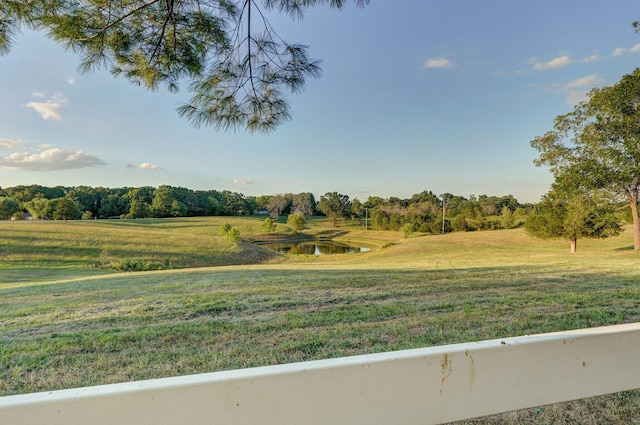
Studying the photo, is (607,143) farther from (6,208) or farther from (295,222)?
(6,208)

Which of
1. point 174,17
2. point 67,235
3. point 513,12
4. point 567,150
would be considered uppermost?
point 513,12

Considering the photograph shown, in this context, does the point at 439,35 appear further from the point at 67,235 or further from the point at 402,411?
the point at 67,235

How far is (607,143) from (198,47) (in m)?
17.2

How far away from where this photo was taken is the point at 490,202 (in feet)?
172

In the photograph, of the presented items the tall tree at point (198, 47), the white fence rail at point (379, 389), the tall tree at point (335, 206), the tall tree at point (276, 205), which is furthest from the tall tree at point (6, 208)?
the white fence rail at point (379, 389)

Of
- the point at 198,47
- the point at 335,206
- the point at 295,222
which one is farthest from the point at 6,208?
the point at 198,47

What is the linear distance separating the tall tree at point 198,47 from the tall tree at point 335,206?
55.8m

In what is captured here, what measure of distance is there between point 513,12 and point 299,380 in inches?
425

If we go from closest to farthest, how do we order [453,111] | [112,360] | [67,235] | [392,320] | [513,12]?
[112,360], [392,320], [513,12], [453,111], [67,235]

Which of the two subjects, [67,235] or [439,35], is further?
[67,235]

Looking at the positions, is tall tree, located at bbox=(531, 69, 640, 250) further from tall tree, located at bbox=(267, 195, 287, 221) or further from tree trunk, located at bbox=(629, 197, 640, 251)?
tall tree, located at bbox=(267, 195, 287, 221)

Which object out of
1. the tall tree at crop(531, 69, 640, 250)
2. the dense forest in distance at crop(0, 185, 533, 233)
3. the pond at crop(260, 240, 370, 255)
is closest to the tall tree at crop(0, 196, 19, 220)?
the dense forest in distance at crop(0, 185, 533, 233)

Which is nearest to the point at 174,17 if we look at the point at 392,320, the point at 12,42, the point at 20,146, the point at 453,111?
the point at 12,42

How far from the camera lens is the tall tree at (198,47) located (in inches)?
138
